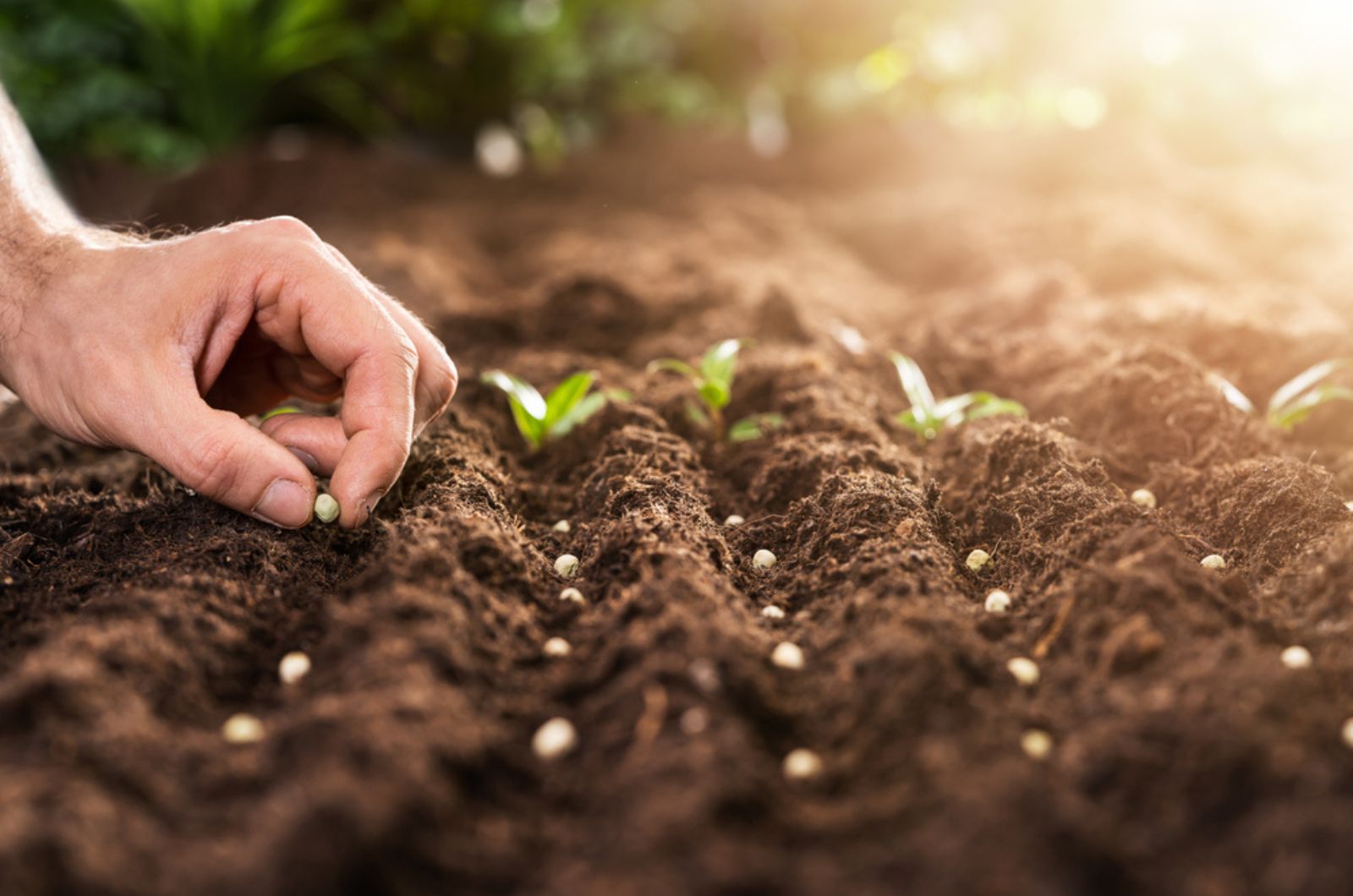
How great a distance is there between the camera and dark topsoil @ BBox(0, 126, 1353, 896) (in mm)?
1086

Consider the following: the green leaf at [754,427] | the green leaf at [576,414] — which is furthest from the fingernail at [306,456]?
the green leaf at [754,427]

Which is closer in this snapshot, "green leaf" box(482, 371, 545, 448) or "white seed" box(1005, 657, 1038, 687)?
"white seed" box(1005, 657, 1038, 687)

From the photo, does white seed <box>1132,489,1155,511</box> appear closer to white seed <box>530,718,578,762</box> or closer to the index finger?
white seed <box>530,718,578,762</box>

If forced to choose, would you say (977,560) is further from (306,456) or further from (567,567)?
(306,456)

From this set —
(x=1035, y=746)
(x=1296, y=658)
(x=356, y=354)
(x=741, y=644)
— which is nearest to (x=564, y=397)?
(x=356, y=354)

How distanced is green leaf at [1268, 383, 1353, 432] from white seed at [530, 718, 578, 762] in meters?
1.76

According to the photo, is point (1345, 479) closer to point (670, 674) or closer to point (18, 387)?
point (670, 674)

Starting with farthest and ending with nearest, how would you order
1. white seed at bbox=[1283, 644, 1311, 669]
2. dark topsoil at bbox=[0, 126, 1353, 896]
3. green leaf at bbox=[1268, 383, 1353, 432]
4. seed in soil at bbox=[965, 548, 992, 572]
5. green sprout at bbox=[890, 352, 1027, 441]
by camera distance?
green sprout at bbox=[890, 352, 1027, 441] → green leaf at bbox=[1268, 383, 1353, 432] → seed in soil at bbox=[965, 548, 992, 572] → white seed at bbox=[1283, 644, 1311, 669] → dark topsoil at bbox=[0, 126, 1353, 896]

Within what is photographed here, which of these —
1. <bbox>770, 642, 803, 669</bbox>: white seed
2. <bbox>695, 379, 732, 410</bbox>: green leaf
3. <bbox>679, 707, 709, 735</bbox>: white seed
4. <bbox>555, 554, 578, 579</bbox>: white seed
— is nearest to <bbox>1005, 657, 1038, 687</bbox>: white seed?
<bbox>770, 642, 803, 669</bbox>: white seed

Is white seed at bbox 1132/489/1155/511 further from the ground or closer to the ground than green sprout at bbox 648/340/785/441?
further from the ground

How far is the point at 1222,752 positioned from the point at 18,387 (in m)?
2.05

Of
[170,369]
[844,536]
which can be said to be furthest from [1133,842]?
[170,369]

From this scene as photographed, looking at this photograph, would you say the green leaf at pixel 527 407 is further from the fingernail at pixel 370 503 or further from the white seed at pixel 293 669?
the white seed at pixel 293 669

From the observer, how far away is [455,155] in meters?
5.98
